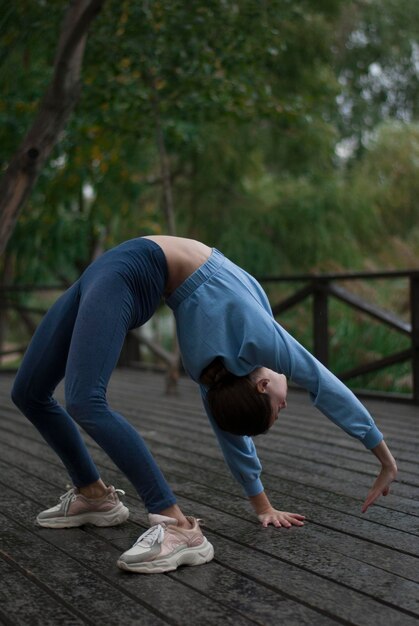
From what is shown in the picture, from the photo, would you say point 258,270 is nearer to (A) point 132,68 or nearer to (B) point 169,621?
(A) point 132,68

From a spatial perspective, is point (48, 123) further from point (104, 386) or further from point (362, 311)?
point (104, 386)

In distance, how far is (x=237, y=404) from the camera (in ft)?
7.13

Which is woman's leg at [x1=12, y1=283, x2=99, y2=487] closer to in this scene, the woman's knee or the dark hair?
the woman's knee

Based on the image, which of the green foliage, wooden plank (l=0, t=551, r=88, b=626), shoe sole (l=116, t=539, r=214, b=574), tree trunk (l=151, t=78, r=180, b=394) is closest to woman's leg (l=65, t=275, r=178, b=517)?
shoe sole (l=116, t=539, r=214, b=574)

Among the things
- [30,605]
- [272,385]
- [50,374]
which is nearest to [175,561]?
[30,605]

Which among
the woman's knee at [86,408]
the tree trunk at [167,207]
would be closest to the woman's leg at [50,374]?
the woman's knee at [86,408]

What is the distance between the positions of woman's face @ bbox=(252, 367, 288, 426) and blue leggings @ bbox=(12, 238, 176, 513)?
335 millimetres

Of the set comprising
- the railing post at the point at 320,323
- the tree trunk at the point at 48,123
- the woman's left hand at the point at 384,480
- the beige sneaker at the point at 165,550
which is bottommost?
the railing post at the point at 320,323

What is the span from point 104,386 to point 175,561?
1.55 ft

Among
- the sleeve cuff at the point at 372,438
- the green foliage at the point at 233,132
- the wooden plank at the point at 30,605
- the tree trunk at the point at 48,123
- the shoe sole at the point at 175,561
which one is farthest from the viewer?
the green foliage at the point at 233,132

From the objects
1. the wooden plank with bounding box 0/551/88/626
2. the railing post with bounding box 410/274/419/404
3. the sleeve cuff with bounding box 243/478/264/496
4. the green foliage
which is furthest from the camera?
the green foliage

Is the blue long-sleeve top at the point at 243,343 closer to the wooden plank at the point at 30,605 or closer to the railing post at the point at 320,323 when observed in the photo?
the wooden plank at the point at 30,605

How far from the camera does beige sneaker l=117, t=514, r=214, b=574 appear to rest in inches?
83.2

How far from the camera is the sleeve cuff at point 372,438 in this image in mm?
2244
